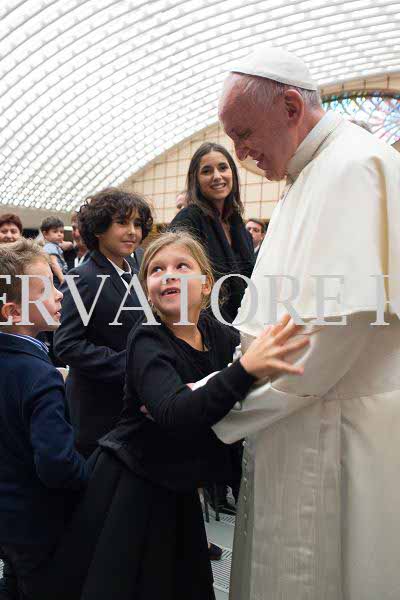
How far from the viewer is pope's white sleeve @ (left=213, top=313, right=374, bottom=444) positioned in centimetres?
163

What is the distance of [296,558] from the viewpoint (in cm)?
179

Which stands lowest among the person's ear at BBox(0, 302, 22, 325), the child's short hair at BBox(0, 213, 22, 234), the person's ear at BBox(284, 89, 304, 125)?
the person's ear at BBox(0, 302, 22, 325)

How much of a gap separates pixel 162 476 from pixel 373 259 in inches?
38.2

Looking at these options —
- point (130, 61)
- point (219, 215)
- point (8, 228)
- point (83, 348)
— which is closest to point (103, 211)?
point (83, 348)

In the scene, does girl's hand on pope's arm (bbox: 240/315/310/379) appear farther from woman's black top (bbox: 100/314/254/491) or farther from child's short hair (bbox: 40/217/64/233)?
child's short hair (bbox: 40/217/64/233)

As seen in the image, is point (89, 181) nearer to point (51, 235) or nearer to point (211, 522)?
point (51, 235)

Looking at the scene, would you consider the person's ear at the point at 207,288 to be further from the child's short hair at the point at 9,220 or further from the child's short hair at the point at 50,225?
the child's short hair at the point at 50,225

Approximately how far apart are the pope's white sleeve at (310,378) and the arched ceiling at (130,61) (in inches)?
849

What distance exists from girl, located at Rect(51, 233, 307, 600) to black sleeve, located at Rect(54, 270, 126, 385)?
64 centimetres

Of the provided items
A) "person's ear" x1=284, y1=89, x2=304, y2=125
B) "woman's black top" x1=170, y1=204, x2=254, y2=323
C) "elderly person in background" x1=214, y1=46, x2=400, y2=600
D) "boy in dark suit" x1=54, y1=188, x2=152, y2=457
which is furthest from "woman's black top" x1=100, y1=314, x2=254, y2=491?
"woman's black top" x1=170, y1=204, x2=254, y2=323

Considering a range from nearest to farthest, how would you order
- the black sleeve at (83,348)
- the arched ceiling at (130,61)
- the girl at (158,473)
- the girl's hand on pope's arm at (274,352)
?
the girl's hand on pope's arm at (274,352), the girl at (158,473), the black sleeve at (83,348), the arched ceiling at (130,61)

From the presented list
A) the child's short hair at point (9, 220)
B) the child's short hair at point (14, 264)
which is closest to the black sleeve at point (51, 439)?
the child's short hair at point (14, 264)

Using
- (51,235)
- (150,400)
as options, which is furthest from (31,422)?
(51,235)

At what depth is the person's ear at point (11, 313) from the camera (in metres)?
2.27
